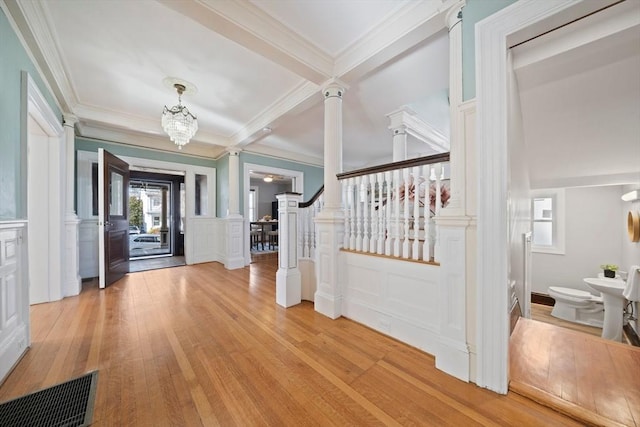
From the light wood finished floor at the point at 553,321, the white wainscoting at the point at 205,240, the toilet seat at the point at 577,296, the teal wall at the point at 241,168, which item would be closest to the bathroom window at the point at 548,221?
the toilet seat at the point at 577,296

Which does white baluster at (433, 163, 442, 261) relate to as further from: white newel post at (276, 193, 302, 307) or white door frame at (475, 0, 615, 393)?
white newel post at (276, 193, 302, 307)

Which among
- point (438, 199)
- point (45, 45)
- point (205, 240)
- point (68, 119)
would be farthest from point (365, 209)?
point (205, 240)

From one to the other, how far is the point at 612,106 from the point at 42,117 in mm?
5155

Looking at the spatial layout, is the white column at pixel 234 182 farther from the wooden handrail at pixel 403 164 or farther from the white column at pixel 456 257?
the white column at pixel 456 257

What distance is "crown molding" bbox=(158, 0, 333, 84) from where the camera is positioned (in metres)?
1.61

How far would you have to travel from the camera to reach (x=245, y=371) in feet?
4.91

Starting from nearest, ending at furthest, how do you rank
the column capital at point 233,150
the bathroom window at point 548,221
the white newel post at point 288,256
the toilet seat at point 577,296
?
the white newel post at point 288,256 → the toilet seat at point 577,296 → the bathroom window at point 548,221 → the column capital at point 233,150

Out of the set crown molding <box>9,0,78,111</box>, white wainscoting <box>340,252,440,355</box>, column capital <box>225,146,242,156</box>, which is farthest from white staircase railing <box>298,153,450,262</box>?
column capital <box>225,146,242,156</box>

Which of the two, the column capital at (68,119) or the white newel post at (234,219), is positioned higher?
the column capital at (68,119)

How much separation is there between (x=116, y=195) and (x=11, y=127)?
8.07 feet

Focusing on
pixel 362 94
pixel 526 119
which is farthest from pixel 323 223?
pixel 526 119

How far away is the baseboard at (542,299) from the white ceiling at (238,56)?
387 cm

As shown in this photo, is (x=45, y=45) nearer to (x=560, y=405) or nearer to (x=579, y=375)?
(x=560, y=405)

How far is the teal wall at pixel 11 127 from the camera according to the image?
1534mm
